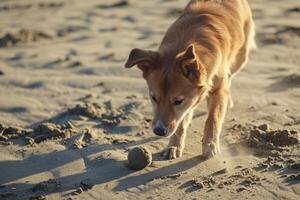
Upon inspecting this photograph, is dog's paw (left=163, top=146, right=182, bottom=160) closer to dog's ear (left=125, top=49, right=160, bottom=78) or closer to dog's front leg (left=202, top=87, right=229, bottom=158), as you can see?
dog's front leg (left=202, top=87, right=229, bottom=158)

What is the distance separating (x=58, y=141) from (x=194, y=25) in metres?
1.96

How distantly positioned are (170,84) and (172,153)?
742 mm

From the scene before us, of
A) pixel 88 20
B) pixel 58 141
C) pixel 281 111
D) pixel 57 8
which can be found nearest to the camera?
pixel 58 141

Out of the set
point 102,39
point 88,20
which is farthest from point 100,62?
point 88,20

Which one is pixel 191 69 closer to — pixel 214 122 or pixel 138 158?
pixel 214 122

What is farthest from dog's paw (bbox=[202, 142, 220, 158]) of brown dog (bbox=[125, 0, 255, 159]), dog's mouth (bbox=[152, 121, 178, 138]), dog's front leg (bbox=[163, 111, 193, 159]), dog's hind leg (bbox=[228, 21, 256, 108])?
dog's hind leg (bbox=[228, 21, 256, 108])

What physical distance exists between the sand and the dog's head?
0.46 m

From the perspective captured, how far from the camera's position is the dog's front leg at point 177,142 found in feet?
19.4

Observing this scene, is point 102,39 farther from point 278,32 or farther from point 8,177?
point 8,177

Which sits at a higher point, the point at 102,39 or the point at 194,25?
the point at 194,25

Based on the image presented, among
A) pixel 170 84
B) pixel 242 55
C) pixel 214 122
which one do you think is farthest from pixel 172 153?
pixel 242 55

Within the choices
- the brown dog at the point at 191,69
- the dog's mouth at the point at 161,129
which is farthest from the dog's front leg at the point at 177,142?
the dog's mouth at the point at 161,129

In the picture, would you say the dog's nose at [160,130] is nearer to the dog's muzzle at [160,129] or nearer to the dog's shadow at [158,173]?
the dog's muzzle at [160,129]

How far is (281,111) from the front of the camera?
681cm
